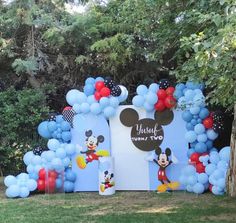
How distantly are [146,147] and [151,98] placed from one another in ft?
3.26

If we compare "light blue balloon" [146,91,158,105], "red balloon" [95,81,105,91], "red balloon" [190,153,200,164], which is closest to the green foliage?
"red balloon" [95,81,105,91]

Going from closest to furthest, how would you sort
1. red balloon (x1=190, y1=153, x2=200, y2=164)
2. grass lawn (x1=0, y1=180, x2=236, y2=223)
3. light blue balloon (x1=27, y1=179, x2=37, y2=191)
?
grass lawn (x1=0, y1=180, x2=236, y2=223), red balloon (x1=190, y1=153, x2=200, y2=164), light blue balloon (x1=27, y1=179, x2=37, y2=191)

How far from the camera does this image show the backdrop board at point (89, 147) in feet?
29.7

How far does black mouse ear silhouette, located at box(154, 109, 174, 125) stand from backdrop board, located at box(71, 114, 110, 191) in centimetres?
100

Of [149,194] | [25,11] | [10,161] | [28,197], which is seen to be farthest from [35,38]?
[149,194]

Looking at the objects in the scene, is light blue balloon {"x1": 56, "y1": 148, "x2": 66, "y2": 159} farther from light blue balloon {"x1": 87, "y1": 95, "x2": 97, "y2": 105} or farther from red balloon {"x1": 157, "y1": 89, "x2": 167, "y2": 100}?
red balloon {"x1": 157, "y1": 89, "x2": 167, "y2": 100}

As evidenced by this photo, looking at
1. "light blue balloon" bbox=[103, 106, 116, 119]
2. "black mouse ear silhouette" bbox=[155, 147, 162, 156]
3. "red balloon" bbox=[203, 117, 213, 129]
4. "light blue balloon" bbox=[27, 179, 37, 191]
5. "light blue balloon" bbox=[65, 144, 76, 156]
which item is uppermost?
"light blue balloon" bbox=[103, 106, 116, 119]

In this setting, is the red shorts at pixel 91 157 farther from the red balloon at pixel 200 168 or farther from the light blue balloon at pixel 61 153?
the red balloon at pixel 200 168

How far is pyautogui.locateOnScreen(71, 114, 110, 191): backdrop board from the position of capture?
905cm

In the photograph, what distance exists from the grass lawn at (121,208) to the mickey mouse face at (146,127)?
96 cm

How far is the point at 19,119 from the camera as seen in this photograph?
997cm

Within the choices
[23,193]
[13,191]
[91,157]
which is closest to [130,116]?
[91,157]

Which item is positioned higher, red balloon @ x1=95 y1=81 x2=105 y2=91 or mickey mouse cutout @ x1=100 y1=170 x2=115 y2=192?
red balloon @ x1=95 y1=81 x2=105 y2=91

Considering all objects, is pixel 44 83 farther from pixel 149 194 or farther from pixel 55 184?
pixel 149 194
